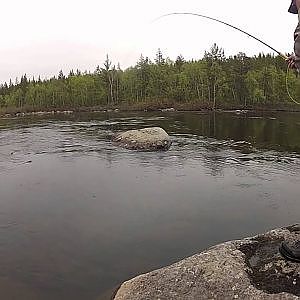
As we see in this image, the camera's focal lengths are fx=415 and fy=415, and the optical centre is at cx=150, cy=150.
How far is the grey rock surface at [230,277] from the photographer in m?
5.87

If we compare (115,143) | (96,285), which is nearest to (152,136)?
(115,143)

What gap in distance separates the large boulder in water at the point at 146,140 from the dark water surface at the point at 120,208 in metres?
0.90

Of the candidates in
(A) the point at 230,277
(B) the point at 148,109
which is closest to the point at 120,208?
(A) the point at 230,277

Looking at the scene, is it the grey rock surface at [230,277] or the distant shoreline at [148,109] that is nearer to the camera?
the grey rock surface at [230,277]

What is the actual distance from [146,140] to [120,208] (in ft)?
35.4

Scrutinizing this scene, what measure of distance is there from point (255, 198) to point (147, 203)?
3.53m

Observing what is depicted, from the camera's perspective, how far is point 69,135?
30.3 m

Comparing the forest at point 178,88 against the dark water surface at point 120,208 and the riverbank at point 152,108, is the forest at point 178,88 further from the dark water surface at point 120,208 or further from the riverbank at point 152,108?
the dark water surface at point 120,208

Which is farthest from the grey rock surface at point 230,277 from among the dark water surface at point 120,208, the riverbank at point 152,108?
the riverbank at point 152,108

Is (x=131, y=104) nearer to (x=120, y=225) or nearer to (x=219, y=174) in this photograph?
(x=219, y=174)

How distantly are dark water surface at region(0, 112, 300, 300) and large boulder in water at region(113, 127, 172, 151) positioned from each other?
900mm

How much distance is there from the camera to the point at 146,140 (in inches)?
914

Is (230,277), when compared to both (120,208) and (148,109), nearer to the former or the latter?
(120,208)

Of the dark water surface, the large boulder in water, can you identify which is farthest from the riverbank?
the dark water surface
